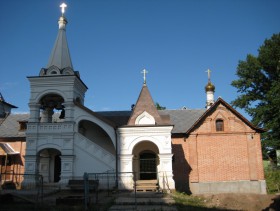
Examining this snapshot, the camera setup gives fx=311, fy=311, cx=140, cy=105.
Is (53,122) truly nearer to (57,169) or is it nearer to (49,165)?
(49,165)

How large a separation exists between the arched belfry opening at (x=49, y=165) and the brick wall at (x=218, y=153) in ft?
28.6

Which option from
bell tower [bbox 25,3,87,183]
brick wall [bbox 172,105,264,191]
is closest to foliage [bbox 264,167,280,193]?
brick wall [bbox 172,105,264,191]

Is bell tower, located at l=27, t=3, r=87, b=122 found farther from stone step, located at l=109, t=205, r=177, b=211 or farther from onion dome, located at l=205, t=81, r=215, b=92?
onion dome, located at l=205, t=81, r=215, b=92

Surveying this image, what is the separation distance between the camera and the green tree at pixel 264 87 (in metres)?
30.6

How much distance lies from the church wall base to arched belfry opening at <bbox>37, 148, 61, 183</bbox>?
991cm

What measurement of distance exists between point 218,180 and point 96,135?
9526 millimetres

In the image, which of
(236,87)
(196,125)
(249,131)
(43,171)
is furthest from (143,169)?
(236,87)

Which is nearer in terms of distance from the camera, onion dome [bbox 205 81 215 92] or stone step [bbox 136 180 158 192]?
stone step [bbox 136 180 158 192]

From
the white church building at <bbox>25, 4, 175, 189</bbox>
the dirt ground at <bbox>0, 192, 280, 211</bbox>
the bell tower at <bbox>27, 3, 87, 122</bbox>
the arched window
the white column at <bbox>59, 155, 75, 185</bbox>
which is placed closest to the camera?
the dirt ground at <bbox>0, 192, 280, 211</bbox>

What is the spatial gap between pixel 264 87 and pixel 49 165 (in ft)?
79.4

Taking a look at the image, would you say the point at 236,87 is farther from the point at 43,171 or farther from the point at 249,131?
the point at 43,171

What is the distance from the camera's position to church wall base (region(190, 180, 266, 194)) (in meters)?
22.4

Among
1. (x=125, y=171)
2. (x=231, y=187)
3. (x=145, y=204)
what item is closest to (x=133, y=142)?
(x=125, y=171)

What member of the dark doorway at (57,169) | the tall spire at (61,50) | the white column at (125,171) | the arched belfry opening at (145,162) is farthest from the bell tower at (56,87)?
the arched belfry opening at (145,162)
